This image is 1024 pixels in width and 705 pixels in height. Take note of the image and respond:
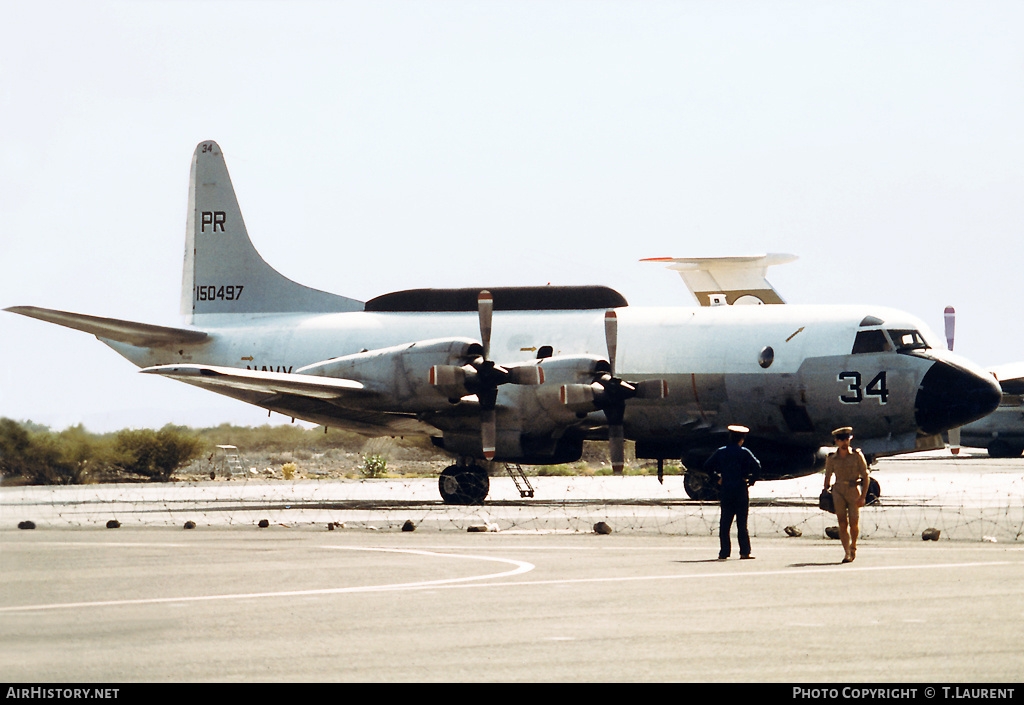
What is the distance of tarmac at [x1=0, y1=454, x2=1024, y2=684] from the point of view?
8664 millimetres

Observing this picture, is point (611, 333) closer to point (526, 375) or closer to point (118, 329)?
point (526, 375)

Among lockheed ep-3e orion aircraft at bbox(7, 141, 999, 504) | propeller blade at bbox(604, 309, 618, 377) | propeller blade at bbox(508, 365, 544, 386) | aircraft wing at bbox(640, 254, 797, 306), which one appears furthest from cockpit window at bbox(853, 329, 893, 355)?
aircraft wing at bbox(640, 254, 797, 306)

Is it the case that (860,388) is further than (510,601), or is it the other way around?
(860,388)

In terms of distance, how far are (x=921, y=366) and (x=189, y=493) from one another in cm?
2188

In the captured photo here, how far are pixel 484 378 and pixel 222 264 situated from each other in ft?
45.2

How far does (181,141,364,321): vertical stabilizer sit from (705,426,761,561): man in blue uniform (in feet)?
71.6

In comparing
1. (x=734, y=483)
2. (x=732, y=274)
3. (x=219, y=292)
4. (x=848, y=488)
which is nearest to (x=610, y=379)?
(x=734, y=483)

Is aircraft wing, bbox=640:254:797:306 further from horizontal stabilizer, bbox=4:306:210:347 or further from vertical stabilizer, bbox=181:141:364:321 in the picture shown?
horizontal stabilizer, bbox=4:306:210:347

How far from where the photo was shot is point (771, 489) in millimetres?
41062

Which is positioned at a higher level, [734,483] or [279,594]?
[734,483]

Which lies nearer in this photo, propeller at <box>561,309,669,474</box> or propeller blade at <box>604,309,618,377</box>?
propeller at <box>561,309,669,474</box>

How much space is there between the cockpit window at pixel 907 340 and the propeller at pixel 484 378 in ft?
26.2

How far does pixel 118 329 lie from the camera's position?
3491 cm

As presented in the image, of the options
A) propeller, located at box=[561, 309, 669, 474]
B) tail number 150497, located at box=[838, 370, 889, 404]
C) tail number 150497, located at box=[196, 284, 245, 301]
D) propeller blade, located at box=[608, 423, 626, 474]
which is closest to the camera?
tail number 150497, located at box=[838, 370, 889, 404]
